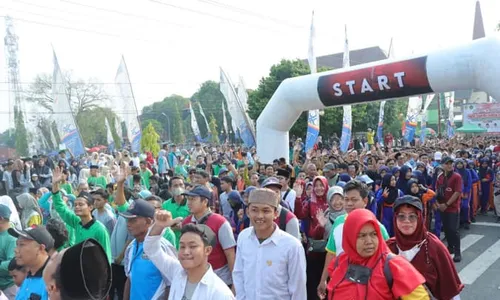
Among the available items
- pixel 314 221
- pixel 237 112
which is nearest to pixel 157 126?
pixel 237 112

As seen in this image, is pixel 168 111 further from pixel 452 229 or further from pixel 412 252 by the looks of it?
pixel 412 252

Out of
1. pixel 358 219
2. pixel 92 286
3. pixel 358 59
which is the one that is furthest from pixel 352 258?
pixel 358 59

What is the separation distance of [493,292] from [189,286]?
491cm

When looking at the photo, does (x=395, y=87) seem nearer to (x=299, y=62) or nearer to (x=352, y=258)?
(x=352, y=258)

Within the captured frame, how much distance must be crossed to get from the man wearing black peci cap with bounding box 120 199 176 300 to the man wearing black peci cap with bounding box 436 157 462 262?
5.73 m

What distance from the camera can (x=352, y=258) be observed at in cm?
257

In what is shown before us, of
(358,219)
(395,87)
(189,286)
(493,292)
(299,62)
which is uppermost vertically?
(299,62)

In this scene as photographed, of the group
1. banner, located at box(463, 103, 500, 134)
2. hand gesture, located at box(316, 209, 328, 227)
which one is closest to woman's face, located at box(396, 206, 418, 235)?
hand gesture, located at box(316, 209, 328, 227)

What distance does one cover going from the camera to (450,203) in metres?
7.68

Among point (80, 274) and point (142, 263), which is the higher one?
point (80, 274)

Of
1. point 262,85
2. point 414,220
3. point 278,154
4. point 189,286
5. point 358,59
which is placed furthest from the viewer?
point 358,59

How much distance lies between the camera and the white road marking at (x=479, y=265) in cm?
653

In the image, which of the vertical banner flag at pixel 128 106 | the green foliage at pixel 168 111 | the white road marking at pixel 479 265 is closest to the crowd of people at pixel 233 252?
the white road marking at pixel 479 265

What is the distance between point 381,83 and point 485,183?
14.8 feet
